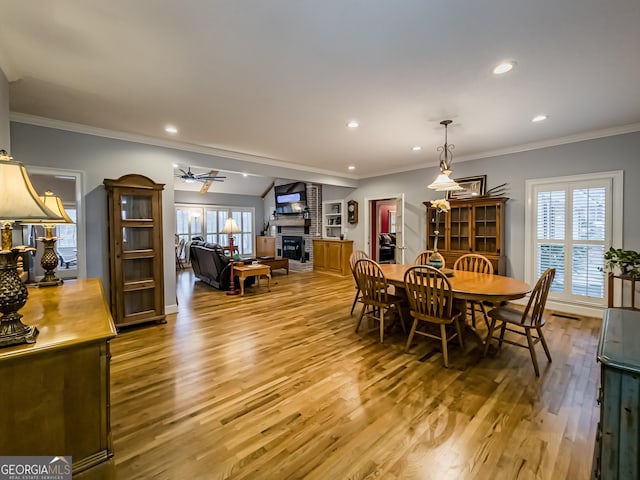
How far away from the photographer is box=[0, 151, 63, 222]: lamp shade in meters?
1.15

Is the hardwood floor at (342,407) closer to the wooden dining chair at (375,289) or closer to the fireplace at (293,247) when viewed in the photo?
the wooden dining chair at (375,289)

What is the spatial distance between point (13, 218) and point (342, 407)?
2.14m

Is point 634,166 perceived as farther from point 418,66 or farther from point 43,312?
point 43,312

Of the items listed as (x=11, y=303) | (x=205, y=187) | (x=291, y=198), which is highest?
(x=205, y=187)

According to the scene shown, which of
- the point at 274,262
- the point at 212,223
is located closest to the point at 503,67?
the point at 274,262

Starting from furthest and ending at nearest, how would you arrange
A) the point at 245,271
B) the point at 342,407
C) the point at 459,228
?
the point at 245,271 → the point at 459,228 → the point at 342,407

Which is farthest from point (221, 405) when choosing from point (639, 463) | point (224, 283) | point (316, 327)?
point (224, 283)

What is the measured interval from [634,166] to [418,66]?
11.9 ft

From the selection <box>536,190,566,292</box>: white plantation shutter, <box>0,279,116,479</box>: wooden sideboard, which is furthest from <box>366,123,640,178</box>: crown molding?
<box>0,279,116,479</box>: wooden sideboard

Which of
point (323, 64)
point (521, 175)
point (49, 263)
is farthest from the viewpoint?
point (521, 175)

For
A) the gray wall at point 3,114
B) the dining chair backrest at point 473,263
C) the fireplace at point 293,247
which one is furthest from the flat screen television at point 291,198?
the gray wall at point 3,114

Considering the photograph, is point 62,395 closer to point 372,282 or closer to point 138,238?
point 372,282

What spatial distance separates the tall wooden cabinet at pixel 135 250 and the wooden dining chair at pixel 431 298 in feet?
10.7

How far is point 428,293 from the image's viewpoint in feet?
9.30
